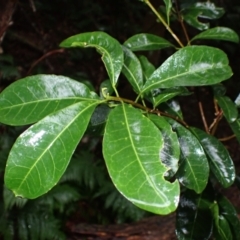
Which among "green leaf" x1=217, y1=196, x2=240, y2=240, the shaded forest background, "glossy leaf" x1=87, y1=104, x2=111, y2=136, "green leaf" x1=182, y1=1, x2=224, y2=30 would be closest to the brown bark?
the shaded forest background

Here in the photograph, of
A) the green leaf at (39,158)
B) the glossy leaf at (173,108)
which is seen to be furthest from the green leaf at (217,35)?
the green leaf at (39,158)

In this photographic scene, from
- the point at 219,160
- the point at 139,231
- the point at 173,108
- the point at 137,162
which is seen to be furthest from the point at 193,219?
the point at 139,231

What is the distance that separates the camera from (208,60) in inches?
33.5

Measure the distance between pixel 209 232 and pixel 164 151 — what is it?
1.54 ft

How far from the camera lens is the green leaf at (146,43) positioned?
115cm

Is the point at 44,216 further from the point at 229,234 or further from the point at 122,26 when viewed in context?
the point at 122,26

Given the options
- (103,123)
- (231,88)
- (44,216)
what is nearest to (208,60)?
(103,123)

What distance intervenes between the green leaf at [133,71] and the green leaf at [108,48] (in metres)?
0.11

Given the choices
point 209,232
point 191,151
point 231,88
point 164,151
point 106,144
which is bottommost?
point 231,88

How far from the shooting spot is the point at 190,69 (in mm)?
842

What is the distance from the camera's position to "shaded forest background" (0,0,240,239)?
2.65 metres

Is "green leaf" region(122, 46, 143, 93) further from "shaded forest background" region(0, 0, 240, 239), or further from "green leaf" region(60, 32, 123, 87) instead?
"shaded forest background" region(0, 0, 240, 239)

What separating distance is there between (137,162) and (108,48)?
0.30 metres

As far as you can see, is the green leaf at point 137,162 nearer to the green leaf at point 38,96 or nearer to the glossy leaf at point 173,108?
the green leaf at point 38,96
